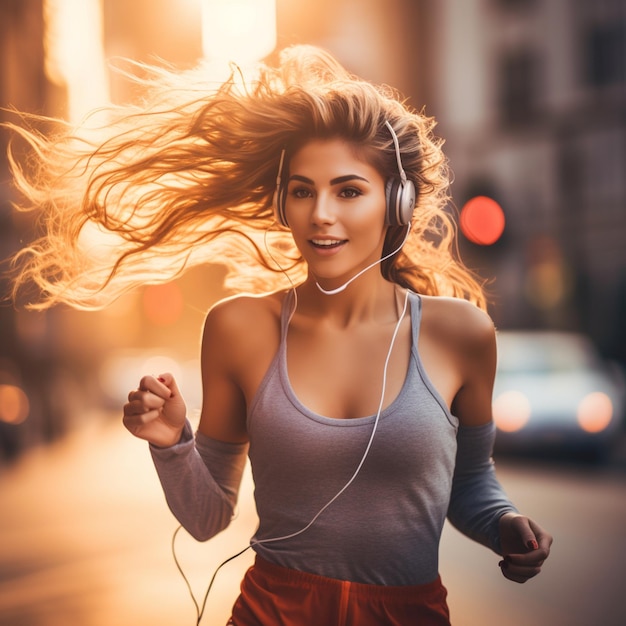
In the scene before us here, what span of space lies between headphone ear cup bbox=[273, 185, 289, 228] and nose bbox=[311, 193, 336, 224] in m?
0.13

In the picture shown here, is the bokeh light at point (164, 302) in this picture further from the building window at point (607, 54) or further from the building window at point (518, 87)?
the building window at point (607, 54)

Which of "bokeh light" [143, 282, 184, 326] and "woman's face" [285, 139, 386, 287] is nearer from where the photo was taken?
"woman's face" [285, 139, 386, 287]

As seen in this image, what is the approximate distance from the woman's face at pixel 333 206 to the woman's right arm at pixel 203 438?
1.06 ft

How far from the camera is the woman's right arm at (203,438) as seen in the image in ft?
8.14

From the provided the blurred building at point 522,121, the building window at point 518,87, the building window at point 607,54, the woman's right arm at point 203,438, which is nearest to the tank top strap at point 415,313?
the woman's right arm at point 203,438

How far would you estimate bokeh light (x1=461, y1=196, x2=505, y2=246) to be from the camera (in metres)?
10.2

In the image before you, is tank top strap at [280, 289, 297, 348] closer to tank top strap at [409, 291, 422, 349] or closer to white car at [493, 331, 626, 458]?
tank top strap at [409, 291, 422, 349]

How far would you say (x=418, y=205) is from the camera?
299 centimetres

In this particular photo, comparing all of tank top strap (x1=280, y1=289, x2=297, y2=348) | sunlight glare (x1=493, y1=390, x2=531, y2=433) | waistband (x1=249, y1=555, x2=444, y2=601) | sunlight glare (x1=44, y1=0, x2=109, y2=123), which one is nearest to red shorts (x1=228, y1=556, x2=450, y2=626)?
waistband (x1=249, y1=555, x2=444, y2=601)

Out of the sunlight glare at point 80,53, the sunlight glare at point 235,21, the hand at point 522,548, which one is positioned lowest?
the hand at point 522,548

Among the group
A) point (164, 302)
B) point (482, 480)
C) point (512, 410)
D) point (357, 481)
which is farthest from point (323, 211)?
point (164, 302)

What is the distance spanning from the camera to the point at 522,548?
8.30 feet

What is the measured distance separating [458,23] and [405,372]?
36075 millimetres

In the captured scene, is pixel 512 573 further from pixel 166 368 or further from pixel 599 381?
pixel 166 368
